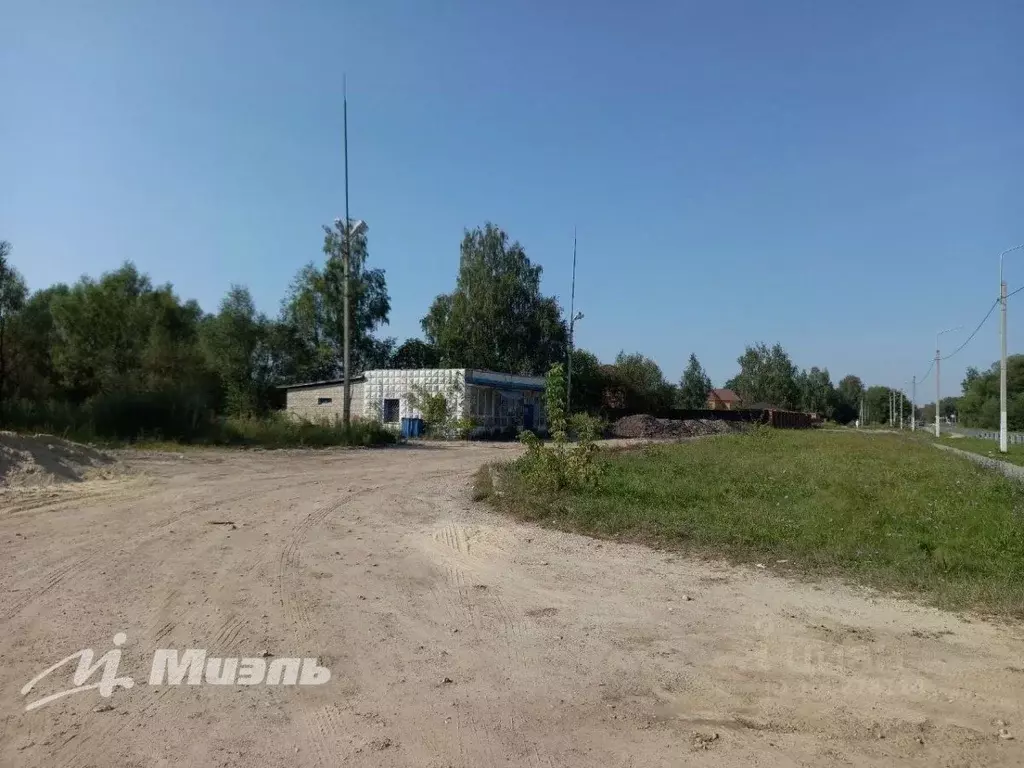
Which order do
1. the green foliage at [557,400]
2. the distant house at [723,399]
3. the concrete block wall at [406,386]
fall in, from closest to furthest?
1. the green foliage at [557,400]
2. the concrete block wall at [406,386]
3. the distant house at [723,399]

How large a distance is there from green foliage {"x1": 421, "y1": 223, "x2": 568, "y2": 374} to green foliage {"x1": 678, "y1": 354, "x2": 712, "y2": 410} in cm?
3548

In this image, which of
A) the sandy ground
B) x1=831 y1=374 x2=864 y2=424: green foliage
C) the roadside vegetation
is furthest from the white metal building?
x1=831 y1=374 x2=864 y2=424: green foliage

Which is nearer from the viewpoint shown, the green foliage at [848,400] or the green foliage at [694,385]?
the green foliage at [694,385]

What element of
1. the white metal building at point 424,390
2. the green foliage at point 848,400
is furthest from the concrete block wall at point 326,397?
the green foliage at point 848,400

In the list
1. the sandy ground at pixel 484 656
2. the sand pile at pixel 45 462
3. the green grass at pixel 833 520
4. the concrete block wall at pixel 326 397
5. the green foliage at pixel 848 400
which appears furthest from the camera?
the green foliage at pixel 848 400

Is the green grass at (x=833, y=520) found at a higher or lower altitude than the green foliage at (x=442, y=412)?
lower

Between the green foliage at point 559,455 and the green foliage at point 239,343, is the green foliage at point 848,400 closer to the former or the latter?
the green foliage at point 239,343

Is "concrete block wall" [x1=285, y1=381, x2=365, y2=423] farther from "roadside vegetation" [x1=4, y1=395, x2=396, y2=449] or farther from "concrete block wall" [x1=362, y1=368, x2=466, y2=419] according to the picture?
"roadside vegetation" [x1=4, y1=395, x2=396, y2=449]

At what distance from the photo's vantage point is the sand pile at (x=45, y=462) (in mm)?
14289

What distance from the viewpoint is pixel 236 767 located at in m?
3.76

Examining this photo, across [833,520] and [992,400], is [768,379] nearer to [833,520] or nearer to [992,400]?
[992,400]

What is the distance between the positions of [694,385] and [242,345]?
201ft

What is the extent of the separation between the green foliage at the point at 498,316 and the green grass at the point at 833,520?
→ 4423 centimetres

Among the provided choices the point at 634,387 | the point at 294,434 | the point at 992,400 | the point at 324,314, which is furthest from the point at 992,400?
the point at 294,434
